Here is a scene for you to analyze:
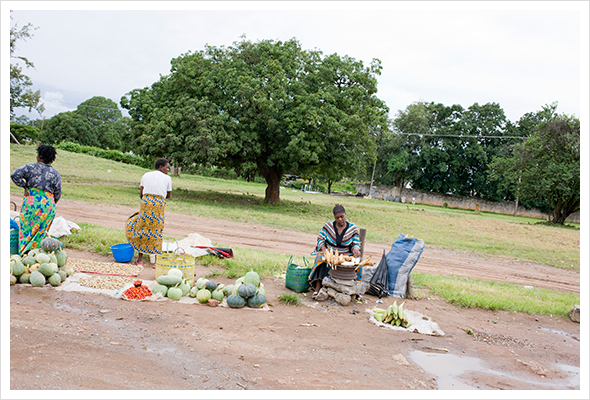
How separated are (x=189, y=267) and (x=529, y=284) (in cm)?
857

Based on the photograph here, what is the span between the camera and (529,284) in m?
10.4

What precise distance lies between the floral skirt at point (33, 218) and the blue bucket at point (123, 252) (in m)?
1.19

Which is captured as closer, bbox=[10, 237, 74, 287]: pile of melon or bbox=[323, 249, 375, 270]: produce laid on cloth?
bbox=[10, 237, 74, 287]: pile of melon

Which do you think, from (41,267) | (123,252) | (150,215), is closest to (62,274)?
(41,267)

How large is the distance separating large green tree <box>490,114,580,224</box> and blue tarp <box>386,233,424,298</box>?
2646cm

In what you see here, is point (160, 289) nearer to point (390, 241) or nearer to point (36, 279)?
point (36, 279)

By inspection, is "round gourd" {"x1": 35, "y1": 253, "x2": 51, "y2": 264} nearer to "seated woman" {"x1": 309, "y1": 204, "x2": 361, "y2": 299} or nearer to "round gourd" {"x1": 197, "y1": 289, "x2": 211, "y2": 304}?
"round gourd" {"x1": 197, "y1": 289, "x2": 211, "y2": 304}

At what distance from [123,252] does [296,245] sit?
573cm

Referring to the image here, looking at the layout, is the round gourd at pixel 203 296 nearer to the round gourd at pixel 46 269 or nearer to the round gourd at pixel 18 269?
the round gourd at pixel 46 269

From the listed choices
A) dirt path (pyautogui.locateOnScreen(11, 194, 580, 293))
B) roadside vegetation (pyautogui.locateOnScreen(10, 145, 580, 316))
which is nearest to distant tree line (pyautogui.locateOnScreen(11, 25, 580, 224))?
roadside vegetation (pyautogui.locateOnScreen(10, 145, 580, 316))

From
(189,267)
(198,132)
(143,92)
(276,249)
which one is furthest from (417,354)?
(143,92)

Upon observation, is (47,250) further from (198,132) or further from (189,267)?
(198,132)

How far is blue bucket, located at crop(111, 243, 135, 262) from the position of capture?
7277 mm

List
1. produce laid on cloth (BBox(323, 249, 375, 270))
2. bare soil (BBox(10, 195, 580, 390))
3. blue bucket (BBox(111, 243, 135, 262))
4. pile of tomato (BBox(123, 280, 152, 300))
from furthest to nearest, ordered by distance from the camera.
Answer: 1. blue bucket (BBox(111, 243, 135, 262))
2. produce laid on cloth (BBox(323, 249, 375, 270))
3. pile of tomato (BBox(123, 280, 152, 300))
4. bare soil (BBox(10, 195, 580, 390))
